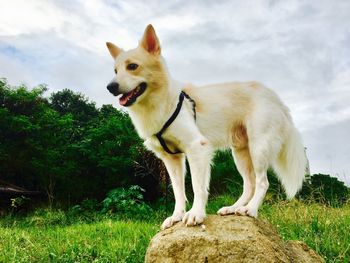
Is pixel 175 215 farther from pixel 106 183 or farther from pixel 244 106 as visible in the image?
pixel 106 183

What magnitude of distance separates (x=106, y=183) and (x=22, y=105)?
6.44m

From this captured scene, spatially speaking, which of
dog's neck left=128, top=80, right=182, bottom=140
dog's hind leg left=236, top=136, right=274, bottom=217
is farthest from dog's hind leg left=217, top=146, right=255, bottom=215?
dog's neck left=128, top=80, right=182, bottom=140

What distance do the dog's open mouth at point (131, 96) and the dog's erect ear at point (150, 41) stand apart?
0.38 meters

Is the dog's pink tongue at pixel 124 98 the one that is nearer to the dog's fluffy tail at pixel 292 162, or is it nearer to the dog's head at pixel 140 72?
the dog's head at pixel 140 72

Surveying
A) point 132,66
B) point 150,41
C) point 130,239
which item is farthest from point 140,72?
point 130,239

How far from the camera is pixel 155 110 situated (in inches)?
170

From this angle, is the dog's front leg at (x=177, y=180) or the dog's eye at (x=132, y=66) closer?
the dog's eye at (x=132, y=66)

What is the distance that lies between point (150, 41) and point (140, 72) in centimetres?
37

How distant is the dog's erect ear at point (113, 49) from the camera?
4.53 metres

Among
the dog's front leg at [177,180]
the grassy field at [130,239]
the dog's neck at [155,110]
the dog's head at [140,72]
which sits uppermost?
the dog's head at [140,72]

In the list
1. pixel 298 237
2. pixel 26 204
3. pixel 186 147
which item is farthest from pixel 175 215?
pixel 26 204

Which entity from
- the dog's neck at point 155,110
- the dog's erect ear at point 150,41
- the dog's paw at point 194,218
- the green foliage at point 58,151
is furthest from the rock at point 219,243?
the green foliage at point 58,151

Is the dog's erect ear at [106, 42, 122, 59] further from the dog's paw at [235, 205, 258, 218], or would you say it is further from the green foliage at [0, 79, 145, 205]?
the green foliage at [0, 79, 145, 205]

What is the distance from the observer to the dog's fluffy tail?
16.5 ft
